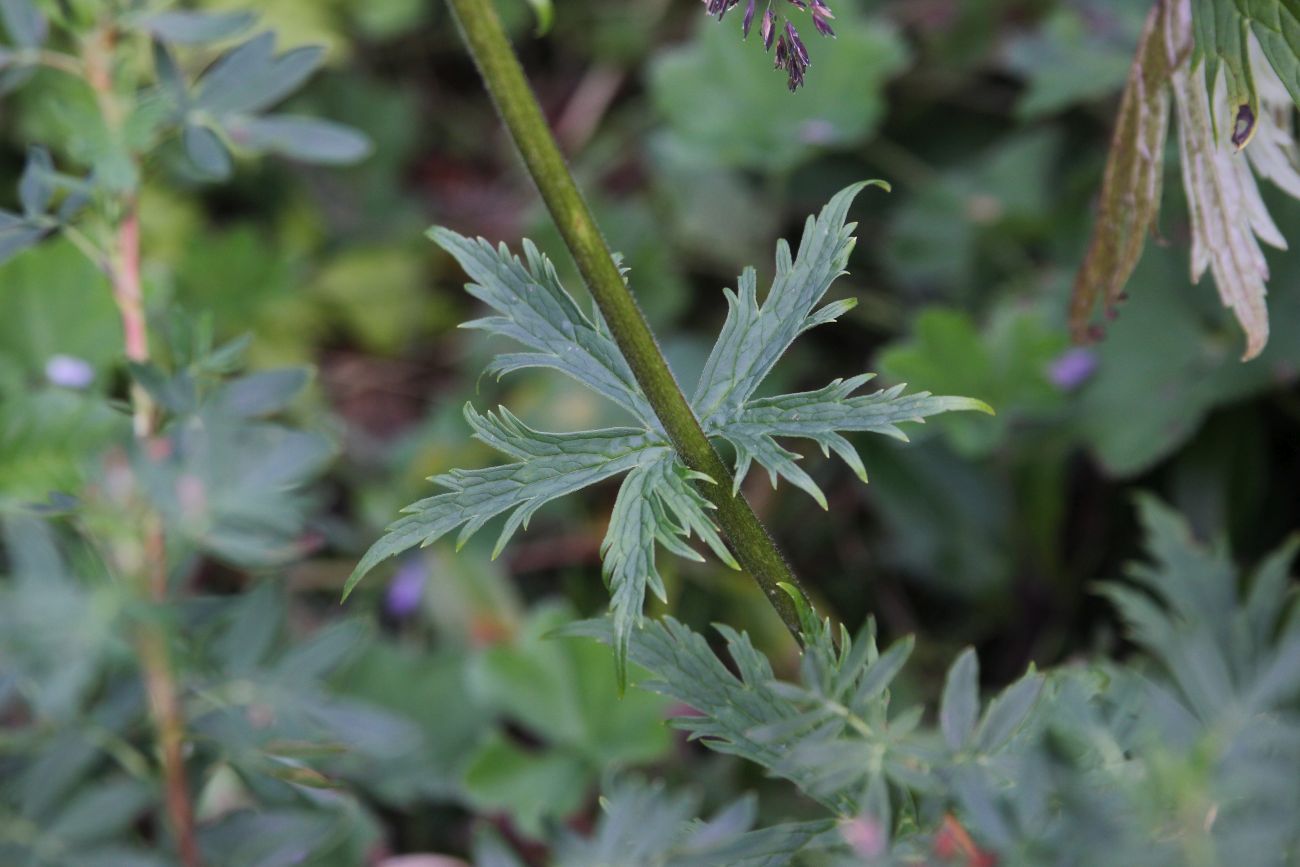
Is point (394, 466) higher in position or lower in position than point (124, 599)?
lower

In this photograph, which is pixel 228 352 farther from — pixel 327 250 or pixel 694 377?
pixel 327 250

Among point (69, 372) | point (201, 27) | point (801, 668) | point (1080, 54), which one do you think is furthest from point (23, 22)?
point (1080, 54)

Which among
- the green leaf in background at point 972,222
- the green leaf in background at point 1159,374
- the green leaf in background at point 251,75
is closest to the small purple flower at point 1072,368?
the green leaf in background at point 1159,374

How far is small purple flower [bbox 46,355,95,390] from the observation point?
140 cm

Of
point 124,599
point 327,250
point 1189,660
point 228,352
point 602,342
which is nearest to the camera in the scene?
point 1189,660

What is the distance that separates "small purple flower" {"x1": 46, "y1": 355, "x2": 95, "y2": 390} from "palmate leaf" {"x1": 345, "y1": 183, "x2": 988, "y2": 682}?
823 millimetres

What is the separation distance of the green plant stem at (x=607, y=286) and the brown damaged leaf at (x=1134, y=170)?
0.46 m

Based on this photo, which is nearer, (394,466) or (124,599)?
(124,599)

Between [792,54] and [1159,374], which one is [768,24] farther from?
[1159,374]

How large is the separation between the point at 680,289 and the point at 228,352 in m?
1.07

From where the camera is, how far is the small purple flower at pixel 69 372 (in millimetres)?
1399

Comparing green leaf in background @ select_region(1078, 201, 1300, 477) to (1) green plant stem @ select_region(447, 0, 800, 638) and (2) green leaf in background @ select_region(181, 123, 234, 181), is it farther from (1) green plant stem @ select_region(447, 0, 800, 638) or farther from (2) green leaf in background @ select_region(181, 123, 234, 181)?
(2) green leaf in background @ select_region(181, 123, 234, 181)

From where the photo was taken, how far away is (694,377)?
190 cm

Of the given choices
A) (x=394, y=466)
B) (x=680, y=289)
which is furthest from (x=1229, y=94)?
(x=394, y=466)
